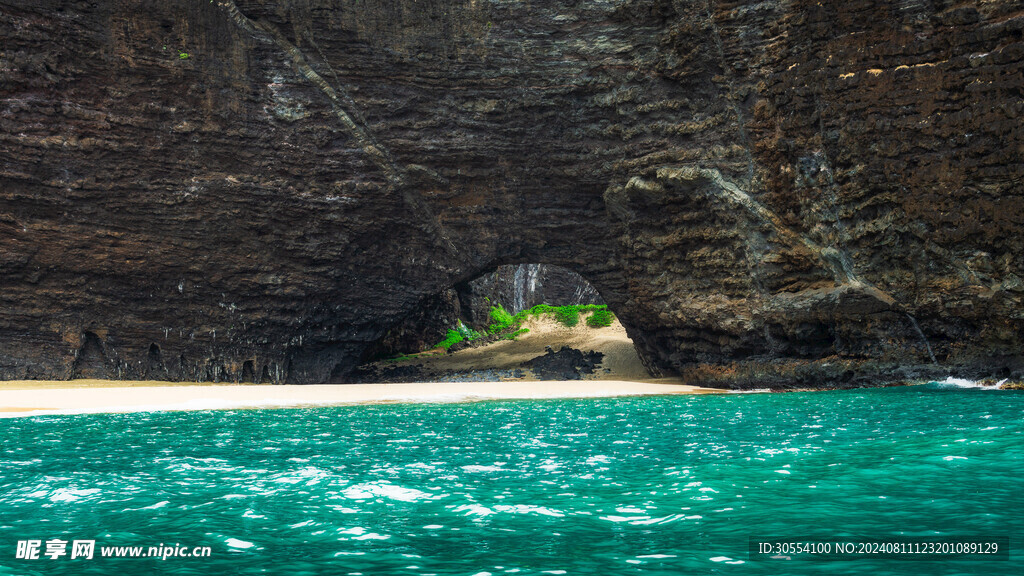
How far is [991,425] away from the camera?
929 cm

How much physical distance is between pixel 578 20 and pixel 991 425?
13958mm

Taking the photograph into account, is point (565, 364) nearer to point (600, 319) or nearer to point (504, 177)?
point (504, 177)

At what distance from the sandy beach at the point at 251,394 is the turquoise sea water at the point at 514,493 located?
3.79m

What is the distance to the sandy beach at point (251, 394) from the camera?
1484 centimetres

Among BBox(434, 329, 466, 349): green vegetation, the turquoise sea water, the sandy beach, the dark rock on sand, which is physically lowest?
the turquoise sea water

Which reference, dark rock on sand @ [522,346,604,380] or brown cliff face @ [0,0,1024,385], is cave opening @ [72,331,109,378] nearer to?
brown cliff face @ [0,0,1024,385]

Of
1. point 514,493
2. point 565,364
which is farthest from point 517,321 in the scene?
point 514,493

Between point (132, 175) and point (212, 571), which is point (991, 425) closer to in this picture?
point (212, 571)

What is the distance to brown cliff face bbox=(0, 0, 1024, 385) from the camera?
54.3 feet

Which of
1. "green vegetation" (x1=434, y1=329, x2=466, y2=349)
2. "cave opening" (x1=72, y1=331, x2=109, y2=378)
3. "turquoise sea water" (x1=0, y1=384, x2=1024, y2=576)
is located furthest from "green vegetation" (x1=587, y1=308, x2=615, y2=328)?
"turquoise sea water" (x1=0, y1=384, x2=1024, y2=576)

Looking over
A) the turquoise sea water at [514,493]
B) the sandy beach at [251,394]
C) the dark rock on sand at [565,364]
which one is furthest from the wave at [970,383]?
the dark rock on sand at [565,364]

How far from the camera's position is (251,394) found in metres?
17.5

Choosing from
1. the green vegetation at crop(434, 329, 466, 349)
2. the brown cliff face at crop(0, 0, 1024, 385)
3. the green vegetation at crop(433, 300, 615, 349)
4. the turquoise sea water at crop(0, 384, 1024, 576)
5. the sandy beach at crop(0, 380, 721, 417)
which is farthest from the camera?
the green vegetation at crop(433, 300, 615, 349)

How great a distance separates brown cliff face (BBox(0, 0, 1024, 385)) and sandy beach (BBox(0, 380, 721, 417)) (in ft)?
6.89
